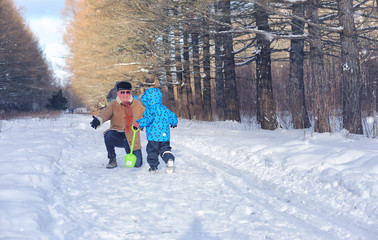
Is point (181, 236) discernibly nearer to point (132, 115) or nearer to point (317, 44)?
point (132, 115)

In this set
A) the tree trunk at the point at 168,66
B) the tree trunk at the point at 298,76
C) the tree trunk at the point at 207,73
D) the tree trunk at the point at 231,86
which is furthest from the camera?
the tree trunk at the point at 168,66

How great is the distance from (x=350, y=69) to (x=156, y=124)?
521 centimetres

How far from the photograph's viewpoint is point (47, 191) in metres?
3.93

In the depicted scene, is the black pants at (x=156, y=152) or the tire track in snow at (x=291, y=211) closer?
the tire track in snow at (x=291, y=211)

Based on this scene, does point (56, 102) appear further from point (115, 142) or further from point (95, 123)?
point (95, 123)

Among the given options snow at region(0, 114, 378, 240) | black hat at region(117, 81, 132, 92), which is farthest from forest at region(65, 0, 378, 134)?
black hat at region(117, 81, 132, 92)

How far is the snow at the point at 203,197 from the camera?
2.85 m

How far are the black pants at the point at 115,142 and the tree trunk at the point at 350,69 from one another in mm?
5187

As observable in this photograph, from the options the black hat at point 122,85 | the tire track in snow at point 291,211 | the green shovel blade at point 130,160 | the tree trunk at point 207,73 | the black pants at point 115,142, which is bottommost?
the tire track in snow at point 291,211

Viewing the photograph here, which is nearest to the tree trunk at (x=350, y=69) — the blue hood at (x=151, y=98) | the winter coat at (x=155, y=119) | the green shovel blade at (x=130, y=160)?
the winter coat at (x=155, y=119)

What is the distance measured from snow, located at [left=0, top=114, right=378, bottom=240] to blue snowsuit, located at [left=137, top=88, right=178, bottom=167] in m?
0.40

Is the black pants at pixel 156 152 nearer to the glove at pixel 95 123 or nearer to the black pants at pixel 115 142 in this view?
the black pants at pixel 115 142

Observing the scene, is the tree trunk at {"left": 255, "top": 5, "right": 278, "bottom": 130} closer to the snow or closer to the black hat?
the snow

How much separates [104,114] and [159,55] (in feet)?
37.9
